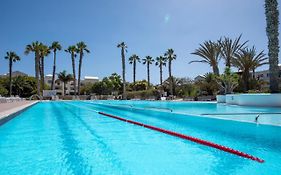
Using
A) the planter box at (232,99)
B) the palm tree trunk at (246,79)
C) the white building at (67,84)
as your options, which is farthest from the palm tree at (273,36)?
the white building at (67,84)

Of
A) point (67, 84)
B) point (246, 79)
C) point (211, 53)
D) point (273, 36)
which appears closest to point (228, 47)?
point (211, 53)

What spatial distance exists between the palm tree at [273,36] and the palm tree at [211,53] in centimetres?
1422

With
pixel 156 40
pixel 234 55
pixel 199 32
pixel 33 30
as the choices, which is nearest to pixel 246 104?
pixel 199 32

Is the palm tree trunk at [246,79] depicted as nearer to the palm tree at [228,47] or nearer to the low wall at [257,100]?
the palm tree at [228,47]

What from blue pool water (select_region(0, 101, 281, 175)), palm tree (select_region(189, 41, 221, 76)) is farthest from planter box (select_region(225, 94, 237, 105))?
blue pool water (select_region(0, 101, 281, 175))

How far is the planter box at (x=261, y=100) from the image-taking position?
14379mm

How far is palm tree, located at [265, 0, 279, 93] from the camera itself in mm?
15578

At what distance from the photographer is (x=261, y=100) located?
50.1ft

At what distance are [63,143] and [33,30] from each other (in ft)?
82.2

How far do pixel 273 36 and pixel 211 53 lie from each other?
14.9 m

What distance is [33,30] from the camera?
28.0m

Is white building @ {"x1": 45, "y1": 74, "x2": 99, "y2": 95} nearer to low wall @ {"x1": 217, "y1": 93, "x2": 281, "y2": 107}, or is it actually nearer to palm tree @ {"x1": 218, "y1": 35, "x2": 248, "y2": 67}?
palm tree @ {"x1": 218, "y1": 35, "x2": 248, "y2": 67}

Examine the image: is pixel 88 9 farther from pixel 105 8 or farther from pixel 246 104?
pixel 246 104

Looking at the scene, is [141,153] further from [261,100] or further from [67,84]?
[67,84]
